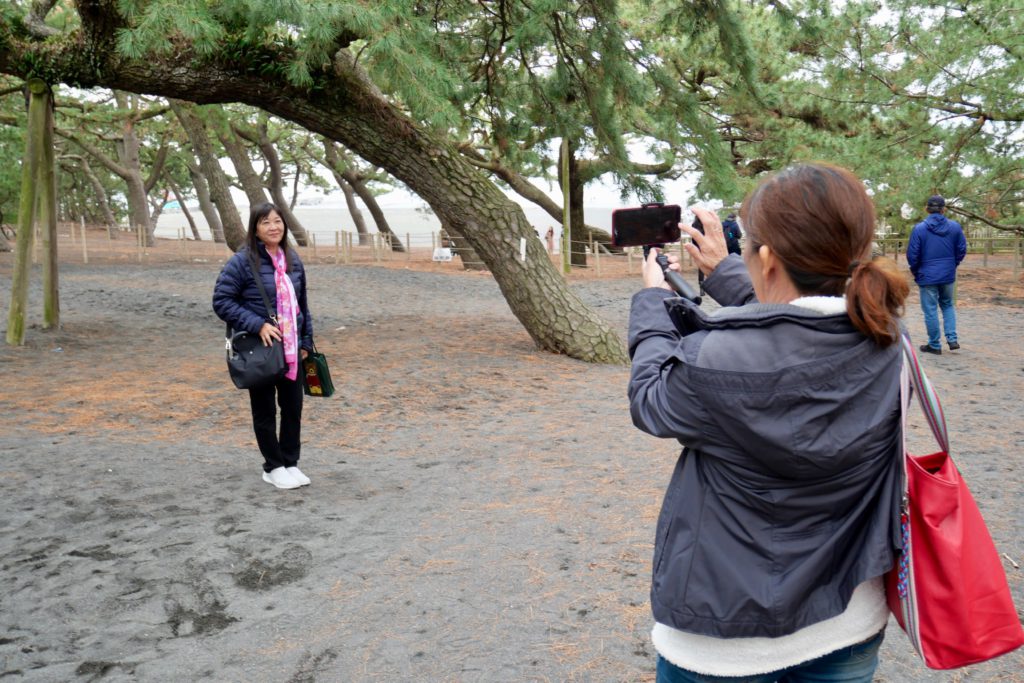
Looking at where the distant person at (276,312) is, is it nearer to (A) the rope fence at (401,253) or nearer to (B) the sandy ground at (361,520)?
(B) the sandy ground at (361,520)

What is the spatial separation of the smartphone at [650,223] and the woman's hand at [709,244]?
18cm

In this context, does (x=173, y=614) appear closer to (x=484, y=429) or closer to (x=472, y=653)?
(x=472, y=653)

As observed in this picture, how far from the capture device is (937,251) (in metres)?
8.87

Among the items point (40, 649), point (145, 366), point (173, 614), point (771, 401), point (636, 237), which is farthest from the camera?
point (145, 366)

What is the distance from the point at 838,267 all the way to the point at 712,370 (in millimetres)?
282

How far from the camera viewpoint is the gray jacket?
53.6 inches

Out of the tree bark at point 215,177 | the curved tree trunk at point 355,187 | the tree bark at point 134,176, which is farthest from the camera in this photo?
the tree bark at point 134,176

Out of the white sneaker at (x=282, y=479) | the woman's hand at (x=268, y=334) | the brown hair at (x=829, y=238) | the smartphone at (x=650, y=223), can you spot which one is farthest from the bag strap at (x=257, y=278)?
the brown hair at (x=829, y=238)

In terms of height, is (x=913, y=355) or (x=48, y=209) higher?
(x=48, y=209)

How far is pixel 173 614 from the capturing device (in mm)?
3252

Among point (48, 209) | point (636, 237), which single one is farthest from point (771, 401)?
point (48, 209)

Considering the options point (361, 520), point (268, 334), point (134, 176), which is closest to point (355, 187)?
point (134, 176)

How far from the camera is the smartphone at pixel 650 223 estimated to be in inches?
83.6

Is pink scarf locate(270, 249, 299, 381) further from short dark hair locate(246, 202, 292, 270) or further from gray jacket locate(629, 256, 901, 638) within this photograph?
gray jacket locate(629, 256, 901, 638)
